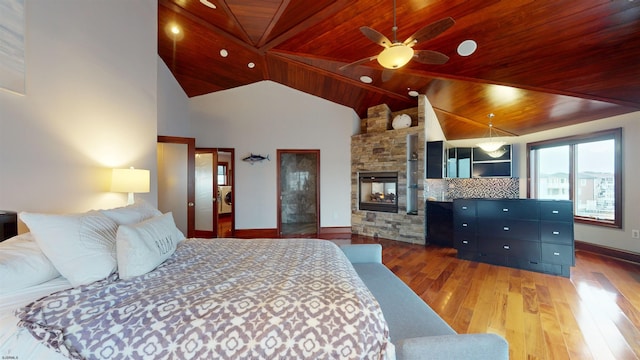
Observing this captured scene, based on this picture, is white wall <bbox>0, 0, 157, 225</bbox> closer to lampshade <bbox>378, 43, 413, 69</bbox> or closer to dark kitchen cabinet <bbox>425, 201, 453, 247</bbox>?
lampshade <bbox>378, 43, 413, 69</bbox>

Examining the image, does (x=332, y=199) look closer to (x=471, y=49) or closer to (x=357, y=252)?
(x=357, y=252)

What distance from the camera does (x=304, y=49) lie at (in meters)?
3.67

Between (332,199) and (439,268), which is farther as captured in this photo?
(332,199)

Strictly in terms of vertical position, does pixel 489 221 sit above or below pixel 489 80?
below

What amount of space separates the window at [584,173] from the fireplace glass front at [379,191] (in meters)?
2.86

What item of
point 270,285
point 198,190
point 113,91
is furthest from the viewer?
point 198,190

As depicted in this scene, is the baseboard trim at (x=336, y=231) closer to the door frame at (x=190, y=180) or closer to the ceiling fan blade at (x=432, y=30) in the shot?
the door frame at (x=190, y=180)

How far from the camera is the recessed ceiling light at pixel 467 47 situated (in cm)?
279

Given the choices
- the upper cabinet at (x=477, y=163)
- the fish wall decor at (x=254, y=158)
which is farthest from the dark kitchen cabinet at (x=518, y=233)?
the fish wall decor at (x=254, y=158)

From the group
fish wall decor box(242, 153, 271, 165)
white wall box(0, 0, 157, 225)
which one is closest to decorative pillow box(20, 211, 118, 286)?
white wall box(0, 0, 157, 225)

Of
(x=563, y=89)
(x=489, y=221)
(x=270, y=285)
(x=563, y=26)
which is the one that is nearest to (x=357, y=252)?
(x=270, y=285)

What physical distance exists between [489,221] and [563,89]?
1.94 meters

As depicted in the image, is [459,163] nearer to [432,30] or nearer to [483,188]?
[483,188]

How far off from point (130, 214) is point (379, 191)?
4.44m
